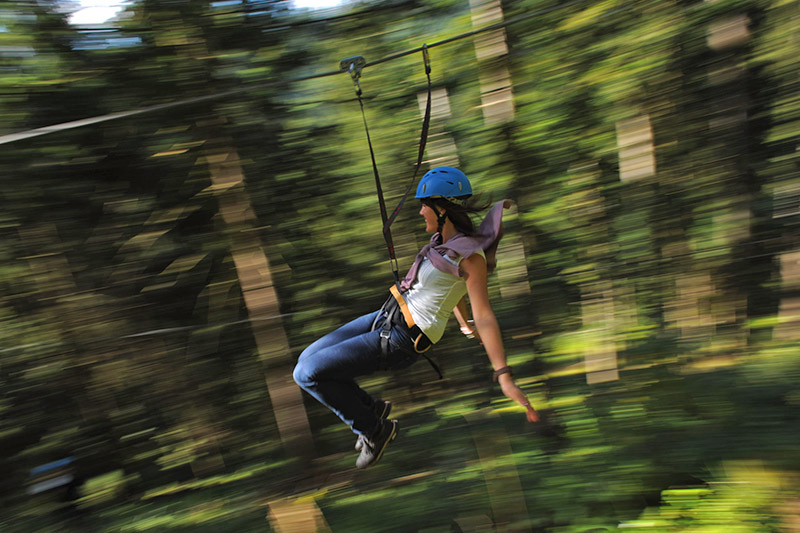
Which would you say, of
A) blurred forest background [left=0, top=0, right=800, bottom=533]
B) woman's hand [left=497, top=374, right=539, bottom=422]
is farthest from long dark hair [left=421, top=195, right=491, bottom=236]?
blurred forest background [left=0, top=0, right=800, bottom=533]

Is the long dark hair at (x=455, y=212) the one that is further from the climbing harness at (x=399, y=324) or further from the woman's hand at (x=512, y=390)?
the woman's hand at (x=512, y=390)

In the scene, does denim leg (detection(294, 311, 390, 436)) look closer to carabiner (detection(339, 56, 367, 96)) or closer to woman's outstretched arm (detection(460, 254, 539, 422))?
woman's outstretched arm (detection(460, 254, 539, 422))

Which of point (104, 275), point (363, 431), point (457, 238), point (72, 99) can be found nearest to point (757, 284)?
point (457, 238)

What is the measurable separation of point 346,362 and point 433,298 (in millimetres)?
512

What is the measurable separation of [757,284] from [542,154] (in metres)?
2.24

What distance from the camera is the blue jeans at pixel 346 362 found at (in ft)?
7.38

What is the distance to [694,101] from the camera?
3762mm

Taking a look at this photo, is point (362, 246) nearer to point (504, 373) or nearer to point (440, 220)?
point (440, 220)

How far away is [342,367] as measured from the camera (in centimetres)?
226

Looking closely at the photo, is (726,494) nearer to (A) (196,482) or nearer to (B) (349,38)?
(A) (196,482)

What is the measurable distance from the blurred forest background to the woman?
1.43m

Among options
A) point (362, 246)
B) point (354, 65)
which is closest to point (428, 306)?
point (354, 65)

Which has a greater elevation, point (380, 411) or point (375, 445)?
point (380, 411)

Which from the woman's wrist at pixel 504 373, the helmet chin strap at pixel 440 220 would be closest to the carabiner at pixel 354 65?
the helmet chin strap at pixel 440 220
